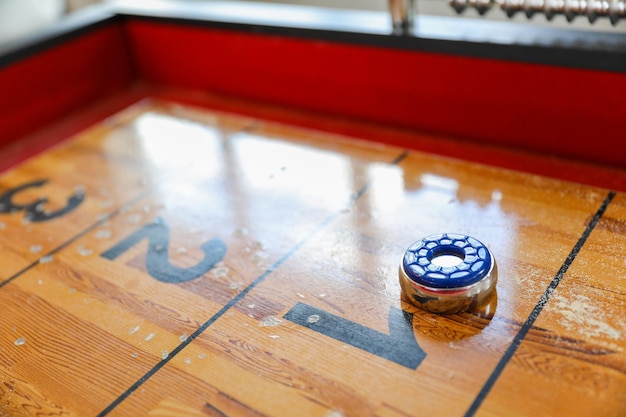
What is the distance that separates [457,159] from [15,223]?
140 centimetres

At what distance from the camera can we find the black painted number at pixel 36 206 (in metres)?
2.21

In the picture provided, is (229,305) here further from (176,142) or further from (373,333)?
(176,142)

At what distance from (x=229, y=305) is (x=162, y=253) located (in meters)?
0.34

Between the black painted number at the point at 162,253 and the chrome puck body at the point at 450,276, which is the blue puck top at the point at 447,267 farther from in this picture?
the black painted number at the point at 162,253

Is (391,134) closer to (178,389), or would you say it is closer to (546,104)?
(546,104)

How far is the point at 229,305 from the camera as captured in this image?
1.70 m

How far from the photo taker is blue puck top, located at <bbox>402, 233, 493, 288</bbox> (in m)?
1.52

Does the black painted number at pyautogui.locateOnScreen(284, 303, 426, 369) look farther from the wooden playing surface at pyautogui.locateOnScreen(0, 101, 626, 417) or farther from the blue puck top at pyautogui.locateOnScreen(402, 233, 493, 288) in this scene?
the blue puck top at pyautogui.locateOnScreen(402, 233, 493, 288)

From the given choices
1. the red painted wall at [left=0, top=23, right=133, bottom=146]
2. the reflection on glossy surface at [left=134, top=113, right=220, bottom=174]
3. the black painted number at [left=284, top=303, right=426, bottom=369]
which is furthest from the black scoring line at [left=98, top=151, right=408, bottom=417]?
the red painted wall at [left=0, top=23, right=133, bottom=146]

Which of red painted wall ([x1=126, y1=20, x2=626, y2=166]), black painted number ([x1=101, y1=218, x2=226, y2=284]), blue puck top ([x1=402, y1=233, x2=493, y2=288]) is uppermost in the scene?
red painted wall ([x1=126, y1=20, x2=626, y2=166])

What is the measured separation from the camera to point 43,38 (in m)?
2.72

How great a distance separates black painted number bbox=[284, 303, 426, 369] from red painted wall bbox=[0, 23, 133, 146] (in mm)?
1654

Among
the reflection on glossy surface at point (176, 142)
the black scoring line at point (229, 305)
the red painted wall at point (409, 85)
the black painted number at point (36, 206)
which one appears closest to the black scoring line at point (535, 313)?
the red painted wall at point (409, 85)

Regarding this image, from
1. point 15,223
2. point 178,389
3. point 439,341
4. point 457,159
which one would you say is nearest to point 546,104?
point 457,159
